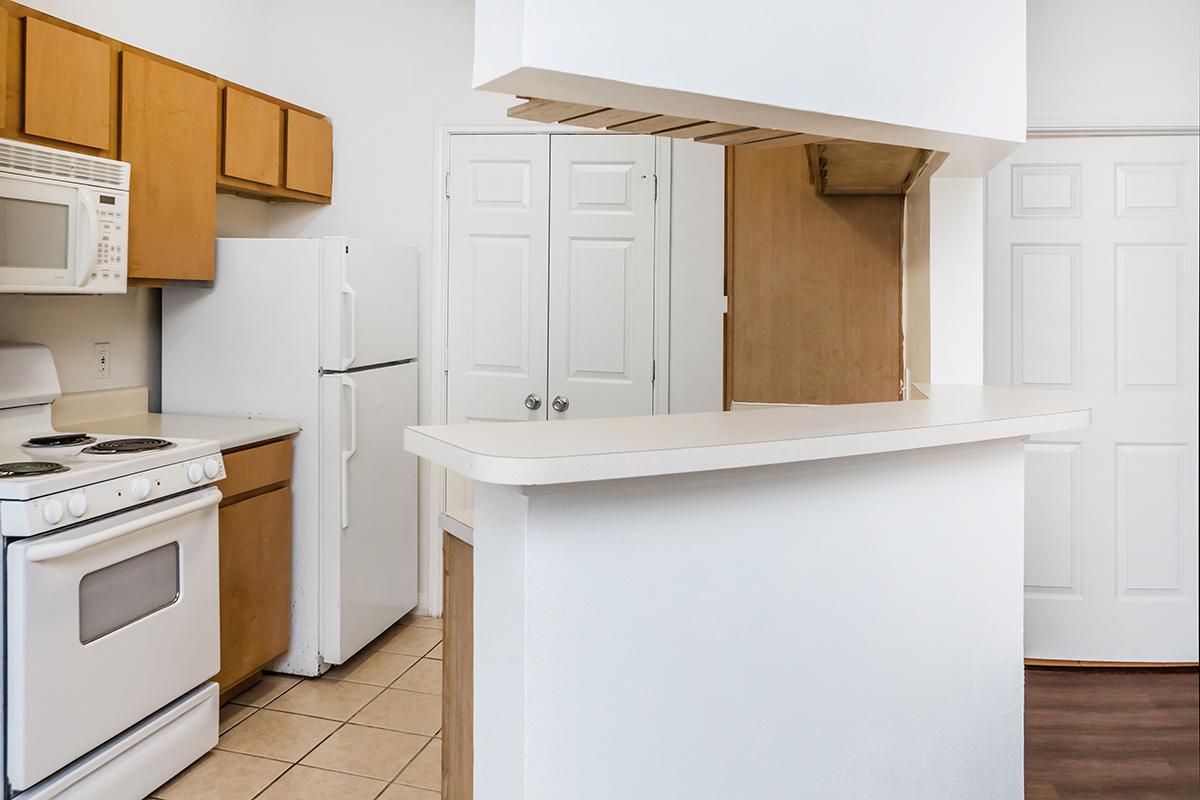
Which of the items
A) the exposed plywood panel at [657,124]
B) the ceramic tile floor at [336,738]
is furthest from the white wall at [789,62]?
the ceramic tile floor at [336,738]

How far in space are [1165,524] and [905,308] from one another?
154 cm

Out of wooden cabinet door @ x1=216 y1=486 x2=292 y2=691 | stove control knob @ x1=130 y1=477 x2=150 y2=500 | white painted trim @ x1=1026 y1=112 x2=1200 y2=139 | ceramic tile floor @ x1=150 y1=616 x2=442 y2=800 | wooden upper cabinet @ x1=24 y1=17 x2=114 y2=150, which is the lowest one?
ceramic tile floor @ x1=150 y1=616 x2=442 y2=800

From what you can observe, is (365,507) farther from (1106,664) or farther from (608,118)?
(1106,664)

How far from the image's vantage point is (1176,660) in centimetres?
351

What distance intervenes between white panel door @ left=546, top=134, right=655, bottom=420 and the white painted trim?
1.45m

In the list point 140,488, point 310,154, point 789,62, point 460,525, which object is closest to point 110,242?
point 140,488

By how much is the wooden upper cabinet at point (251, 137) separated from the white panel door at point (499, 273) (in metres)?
0.72

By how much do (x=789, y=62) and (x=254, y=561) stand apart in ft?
8.04

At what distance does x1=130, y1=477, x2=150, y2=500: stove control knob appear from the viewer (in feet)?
7.96

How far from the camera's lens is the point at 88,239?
2.63m

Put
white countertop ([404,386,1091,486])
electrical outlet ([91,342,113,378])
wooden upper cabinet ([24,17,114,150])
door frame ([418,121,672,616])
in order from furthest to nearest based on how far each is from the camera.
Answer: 1. door frame ([418,121,672,616])
2. electrical outlet ([91,342,113,378])
3. wooden upper cabinet ([24,17,114,150])
4. white countertop ([404,386,1091,486])

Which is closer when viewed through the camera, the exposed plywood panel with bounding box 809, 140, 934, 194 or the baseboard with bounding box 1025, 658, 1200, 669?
the exposed plywood panel with bounding box 809, 140, 934, 194

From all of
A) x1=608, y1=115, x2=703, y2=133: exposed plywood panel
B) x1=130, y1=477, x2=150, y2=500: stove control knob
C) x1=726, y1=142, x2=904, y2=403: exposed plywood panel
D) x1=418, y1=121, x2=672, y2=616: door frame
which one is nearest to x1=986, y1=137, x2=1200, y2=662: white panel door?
x1=726, y1=142, x2=904, y2=403: exposed plywood panel

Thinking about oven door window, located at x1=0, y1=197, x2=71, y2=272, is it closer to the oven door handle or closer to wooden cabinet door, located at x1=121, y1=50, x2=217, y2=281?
wooden cabinet door, located at x1=121, y1=50, x2=217, y2=281
